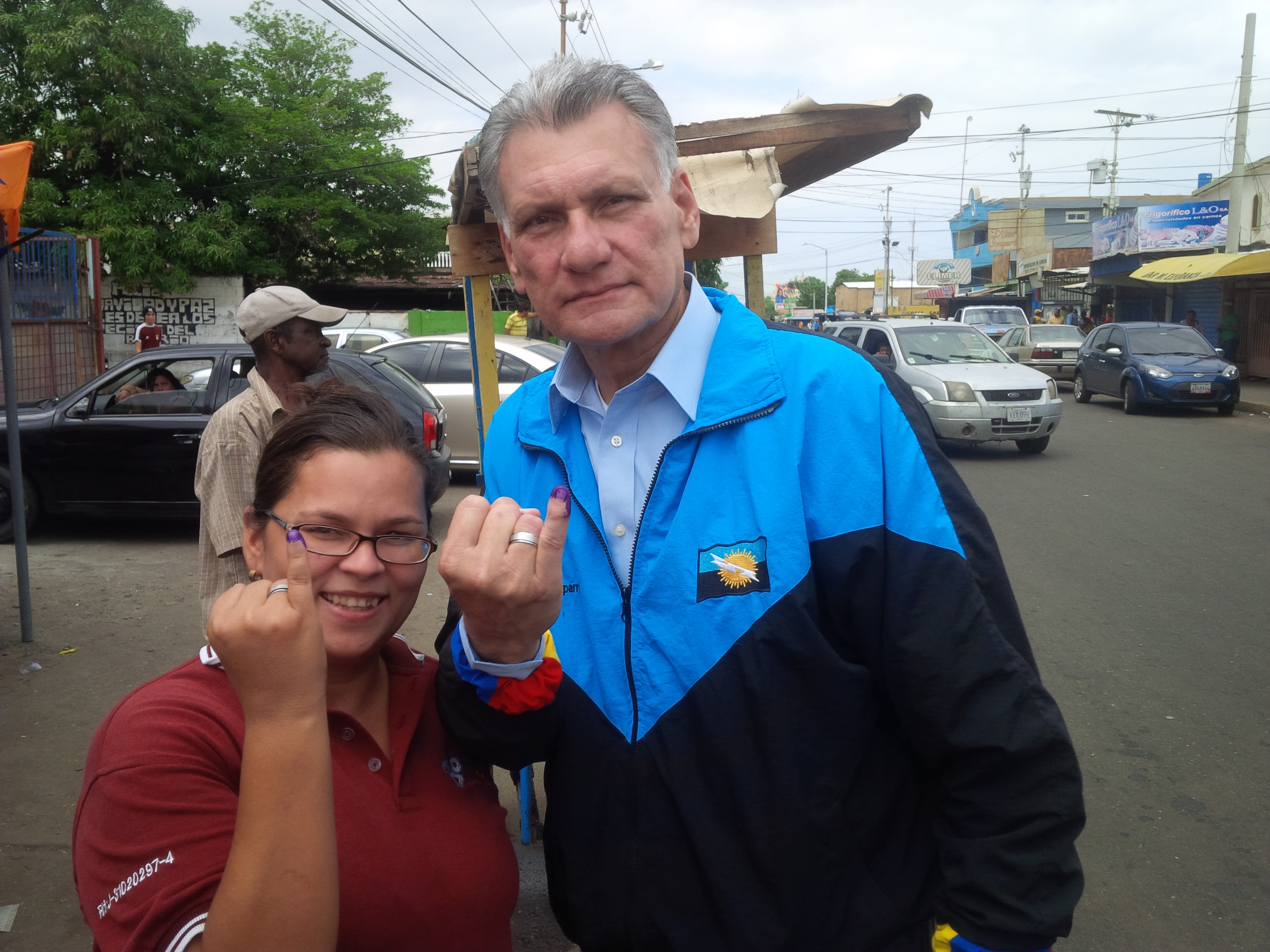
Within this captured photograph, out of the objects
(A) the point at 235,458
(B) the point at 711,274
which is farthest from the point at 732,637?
(B) the point at 711,274

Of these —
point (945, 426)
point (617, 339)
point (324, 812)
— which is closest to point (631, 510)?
point (617, 339)

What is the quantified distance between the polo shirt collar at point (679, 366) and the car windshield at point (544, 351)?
8685mm

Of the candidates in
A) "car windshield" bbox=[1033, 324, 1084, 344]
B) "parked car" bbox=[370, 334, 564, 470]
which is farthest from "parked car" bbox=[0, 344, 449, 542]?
"car windshield" bbox=[1033, 324, 1084, 344]

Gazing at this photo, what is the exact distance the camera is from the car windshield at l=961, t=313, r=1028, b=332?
98.2 feet

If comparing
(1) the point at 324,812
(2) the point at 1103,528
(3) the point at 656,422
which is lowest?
(2) the point at 1103,528

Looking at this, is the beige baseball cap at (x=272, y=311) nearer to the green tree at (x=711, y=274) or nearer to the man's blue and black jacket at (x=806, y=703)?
the man's blue and black jacket at (x=806, y=703)

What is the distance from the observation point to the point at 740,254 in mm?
3871

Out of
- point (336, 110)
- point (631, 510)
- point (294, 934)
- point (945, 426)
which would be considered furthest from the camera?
point (336, 110)

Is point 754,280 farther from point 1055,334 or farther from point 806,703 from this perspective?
point 1055,334

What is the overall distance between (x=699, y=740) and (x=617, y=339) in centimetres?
63

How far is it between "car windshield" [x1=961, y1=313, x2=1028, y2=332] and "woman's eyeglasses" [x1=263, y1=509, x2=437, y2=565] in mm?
30573

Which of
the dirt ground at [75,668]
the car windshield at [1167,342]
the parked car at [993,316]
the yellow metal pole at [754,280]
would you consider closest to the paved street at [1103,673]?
the dirt ground at [75,668]

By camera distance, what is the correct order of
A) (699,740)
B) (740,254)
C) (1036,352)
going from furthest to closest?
1. (1036,352)
2. (740,254)
3. (699,740)

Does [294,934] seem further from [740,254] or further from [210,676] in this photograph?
[740,254]
